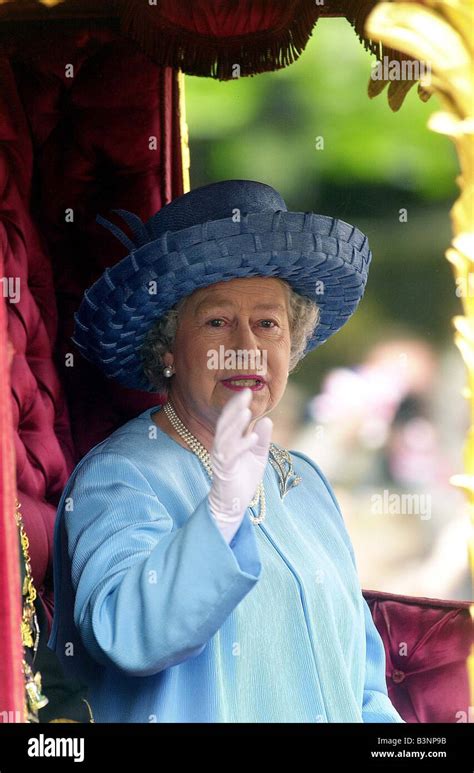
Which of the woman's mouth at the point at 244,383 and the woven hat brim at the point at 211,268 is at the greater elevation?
the woven hat brim at the point at 211,268

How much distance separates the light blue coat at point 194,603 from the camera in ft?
6.95

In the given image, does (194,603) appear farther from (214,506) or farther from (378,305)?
(378,305)

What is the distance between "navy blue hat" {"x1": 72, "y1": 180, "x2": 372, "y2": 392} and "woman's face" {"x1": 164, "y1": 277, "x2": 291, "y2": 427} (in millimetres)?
34

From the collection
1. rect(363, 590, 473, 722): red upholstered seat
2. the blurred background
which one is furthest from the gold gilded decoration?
rect(363, 590, 473, 722): red upholstered seat

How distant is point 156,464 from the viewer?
247cm

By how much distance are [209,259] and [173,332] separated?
216 millimetres

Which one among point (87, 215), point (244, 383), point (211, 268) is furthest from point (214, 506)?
point (87, 215)

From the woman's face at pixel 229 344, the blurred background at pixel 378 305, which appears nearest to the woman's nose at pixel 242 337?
the woman's face at pixel 229 344

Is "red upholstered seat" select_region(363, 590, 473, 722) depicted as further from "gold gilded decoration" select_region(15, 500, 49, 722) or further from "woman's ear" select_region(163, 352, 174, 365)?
"gold gilded decoration" select_region(15, 500, 49, 722)

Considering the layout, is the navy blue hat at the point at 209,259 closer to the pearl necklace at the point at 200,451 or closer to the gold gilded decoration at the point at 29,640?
the pearl necklace at the point at 200,451

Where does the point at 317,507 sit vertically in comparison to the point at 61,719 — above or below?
above

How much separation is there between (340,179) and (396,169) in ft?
0.43
